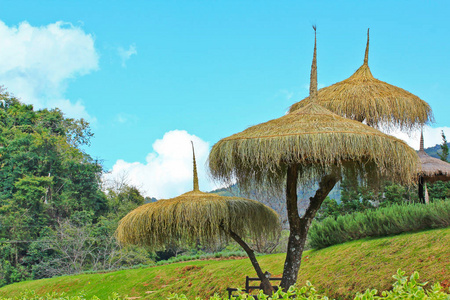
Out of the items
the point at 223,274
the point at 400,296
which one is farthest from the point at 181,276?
the point at 400,296

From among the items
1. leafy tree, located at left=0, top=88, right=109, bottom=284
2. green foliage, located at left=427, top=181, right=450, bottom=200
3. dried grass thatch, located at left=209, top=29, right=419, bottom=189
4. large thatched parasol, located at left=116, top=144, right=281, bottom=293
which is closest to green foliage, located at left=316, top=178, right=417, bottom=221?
green foliage, located at left=427, top=181, right=450, bottom=200

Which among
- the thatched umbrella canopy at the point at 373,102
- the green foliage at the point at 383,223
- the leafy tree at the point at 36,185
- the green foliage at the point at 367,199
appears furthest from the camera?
the leafy tree at the point at 36,185

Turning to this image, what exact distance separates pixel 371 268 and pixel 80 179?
2397 centimetres

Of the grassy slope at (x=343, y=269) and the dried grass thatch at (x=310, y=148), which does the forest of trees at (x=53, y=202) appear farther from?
the dried grass thatch at (x=310, y=148)

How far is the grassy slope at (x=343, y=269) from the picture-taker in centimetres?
641

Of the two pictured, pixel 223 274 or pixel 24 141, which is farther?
pixel 24 141

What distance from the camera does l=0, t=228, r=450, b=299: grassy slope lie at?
6.41 m

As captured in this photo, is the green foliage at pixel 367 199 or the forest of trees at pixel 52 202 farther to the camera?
the forest of trees at pixel 52 202

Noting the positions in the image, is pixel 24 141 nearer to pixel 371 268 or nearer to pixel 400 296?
pixel 371 268

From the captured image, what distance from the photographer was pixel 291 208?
6.51 meters

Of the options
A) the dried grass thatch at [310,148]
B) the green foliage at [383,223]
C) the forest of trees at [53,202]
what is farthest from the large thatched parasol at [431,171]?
the forest of trees at [53,202]

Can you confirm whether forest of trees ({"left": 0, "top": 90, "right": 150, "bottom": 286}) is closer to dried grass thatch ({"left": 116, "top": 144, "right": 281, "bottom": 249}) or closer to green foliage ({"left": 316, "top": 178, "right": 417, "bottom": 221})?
green foliage ({"left": 316, "top": 178, "right": 417, "bottom": 221})

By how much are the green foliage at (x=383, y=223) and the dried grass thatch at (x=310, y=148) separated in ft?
7.69

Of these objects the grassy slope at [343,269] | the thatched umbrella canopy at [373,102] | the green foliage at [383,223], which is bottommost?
the grassy slope at [343,269]
